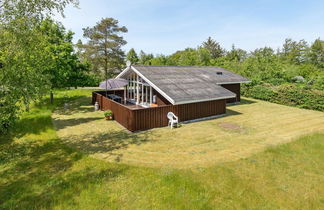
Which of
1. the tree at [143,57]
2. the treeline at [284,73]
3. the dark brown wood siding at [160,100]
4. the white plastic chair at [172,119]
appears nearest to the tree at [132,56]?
the treeline at [284,73]

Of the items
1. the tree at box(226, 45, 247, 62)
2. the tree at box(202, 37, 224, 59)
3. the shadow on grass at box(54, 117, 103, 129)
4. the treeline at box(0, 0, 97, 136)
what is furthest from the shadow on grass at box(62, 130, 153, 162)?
the tree at box(202, 37, 224, 59)

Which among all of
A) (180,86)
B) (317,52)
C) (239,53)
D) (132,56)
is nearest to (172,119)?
(180,86)

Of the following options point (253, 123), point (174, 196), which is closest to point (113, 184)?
point (174, 196)

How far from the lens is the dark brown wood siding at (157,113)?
1197 centimetres

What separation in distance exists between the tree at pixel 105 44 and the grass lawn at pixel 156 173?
29709 mm

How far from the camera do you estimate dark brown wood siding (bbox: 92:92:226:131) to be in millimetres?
11969

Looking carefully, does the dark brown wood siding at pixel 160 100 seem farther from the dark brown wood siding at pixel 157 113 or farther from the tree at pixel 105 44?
the tree at pixel 105 44

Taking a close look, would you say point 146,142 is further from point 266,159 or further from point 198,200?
point 266,159

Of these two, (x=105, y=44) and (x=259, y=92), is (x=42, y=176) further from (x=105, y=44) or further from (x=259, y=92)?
(x=105, y=44)

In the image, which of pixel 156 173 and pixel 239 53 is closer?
pixel 156 173

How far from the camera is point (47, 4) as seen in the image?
333 inches

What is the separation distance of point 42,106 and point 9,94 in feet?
44.2

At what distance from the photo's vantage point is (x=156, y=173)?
23.4 ft

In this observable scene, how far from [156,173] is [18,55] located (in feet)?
23.9
